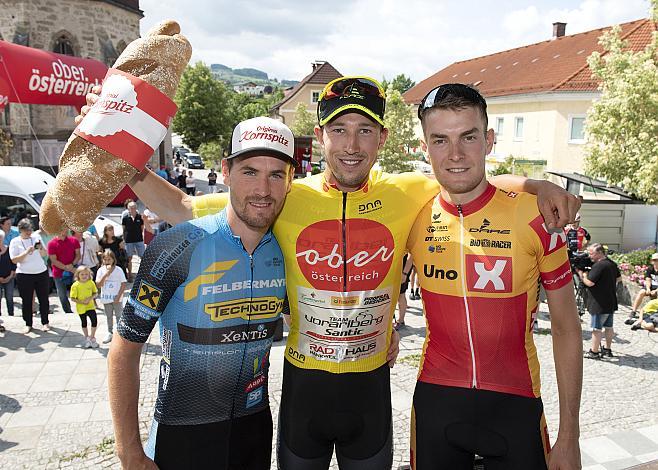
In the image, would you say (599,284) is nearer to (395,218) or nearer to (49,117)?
(395,218)

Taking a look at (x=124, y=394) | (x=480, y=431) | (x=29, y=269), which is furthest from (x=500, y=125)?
(x=124, y=394)

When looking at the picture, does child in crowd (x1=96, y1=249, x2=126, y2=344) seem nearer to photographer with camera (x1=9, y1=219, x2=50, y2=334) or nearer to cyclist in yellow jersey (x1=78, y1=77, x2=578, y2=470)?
photographer with camera (x1=9, y1=219, x2=50, y2=334)

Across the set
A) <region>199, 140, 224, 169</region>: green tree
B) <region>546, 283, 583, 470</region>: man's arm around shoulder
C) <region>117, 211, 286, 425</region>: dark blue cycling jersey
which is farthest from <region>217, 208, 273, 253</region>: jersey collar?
<region>199, 140, 224, 169</region>: green tree

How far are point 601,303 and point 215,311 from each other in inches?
315

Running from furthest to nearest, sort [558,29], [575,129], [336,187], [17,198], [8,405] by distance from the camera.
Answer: [558,29], [575,129], [17,198], [8,405], [336,187]

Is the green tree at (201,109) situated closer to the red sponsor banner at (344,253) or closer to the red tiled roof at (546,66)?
the red tiled roof at (546,66)

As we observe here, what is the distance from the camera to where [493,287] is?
289cm

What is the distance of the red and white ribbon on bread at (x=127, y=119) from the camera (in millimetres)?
2545

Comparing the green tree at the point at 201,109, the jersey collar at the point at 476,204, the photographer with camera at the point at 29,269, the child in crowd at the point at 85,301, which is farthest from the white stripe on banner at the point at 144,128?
the green tree at the point at 201,109

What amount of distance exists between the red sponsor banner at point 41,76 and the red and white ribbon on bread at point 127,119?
1227 centimetres

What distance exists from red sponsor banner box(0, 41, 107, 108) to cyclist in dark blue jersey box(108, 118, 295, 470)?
12.7 meters

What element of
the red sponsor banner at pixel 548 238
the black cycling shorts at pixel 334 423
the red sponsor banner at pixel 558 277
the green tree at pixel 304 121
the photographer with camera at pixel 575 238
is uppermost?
the green tree at pixel 304 121

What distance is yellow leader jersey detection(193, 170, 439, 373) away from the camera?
10.1 ft

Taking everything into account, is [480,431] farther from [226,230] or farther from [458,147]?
[226,230]
